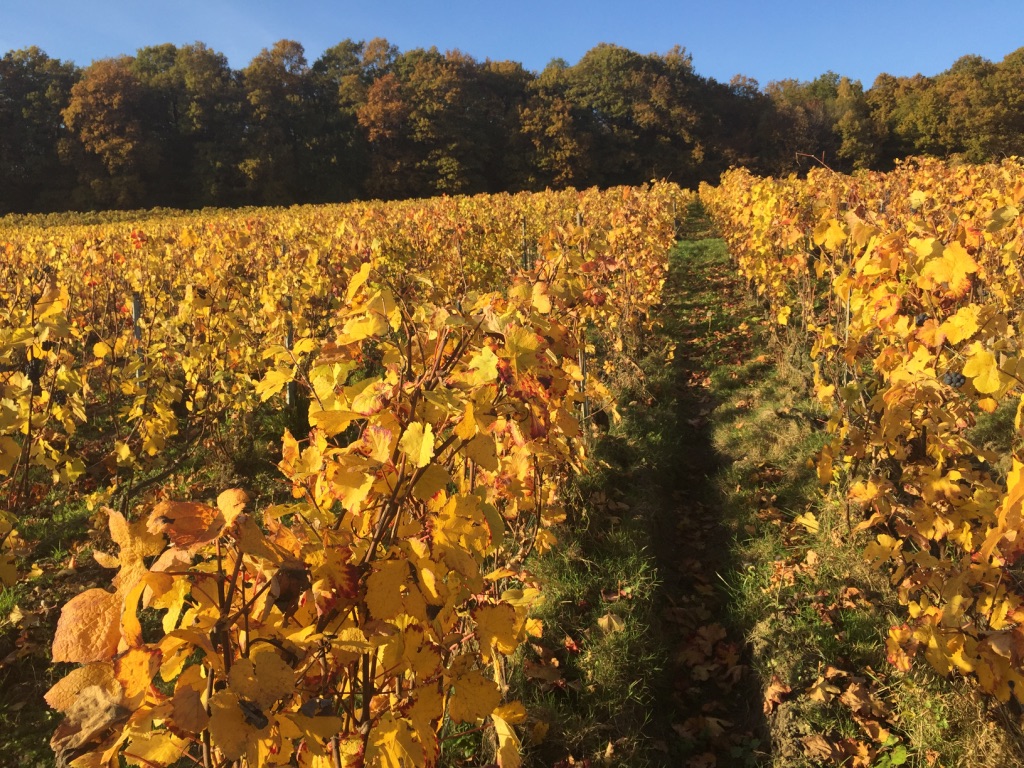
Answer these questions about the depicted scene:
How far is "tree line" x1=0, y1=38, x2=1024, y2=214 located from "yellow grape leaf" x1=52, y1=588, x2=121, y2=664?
121 feet

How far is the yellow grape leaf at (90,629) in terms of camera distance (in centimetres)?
82

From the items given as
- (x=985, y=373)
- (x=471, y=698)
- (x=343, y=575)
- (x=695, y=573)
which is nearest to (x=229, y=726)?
(x=343, y=575)

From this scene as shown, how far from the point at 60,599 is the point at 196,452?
1694 millimetres

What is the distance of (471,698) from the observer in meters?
1.27

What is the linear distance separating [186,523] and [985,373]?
1770 mm

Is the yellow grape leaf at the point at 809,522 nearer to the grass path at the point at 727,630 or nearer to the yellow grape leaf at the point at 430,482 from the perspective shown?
the grass path at the point at 727,630

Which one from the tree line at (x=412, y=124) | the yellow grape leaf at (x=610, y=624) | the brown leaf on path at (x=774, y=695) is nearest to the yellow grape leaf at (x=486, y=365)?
the yellow grape leaf at (x=610, y=624)

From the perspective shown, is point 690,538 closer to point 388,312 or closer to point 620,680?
point 620,680

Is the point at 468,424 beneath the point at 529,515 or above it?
above

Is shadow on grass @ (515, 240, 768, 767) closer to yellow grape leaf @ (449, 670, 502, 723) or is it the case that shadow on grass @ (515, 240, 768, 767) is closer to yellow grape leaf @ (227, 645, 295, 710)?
yellow grape leaf @ (449, 670, 502, 723)

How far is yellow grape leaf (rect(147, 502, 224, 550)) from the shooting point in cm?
85

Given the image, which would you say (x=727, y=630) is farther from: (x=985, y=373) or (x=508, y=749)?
(x=508, y=749)

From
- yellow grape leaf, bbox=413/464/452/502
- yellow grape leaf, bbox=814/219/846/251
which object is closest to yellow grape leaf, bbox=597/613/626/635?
yellow grape leaf, bbox=814/219/846/251

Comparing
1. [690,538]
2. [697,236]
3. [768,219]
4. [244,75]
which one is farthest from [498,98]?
[690,538]
